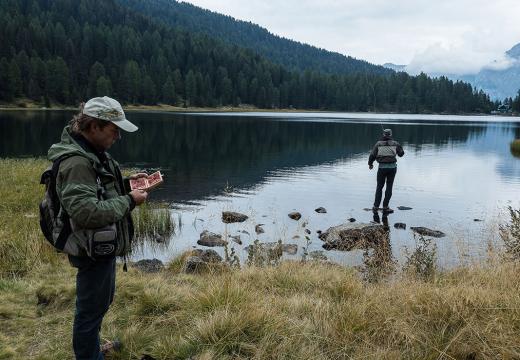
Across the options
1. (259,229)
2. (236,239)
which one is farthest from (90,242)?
(259,229)

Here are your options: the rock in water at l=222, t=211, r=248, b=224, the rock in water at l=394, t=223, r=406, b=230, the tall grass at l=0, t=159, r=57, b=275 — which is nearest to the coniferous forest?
the tall grass at l=0, t=159, r=57, b=275

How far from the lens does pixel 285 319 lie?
5.44 metres

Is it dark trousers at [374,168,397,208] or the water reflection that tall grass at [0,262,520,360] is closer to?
dark trousers at [374,168,397,208]

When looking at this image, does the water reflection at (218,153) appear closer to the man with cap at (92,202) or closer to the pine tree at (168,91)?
the man with cap at (92,202)

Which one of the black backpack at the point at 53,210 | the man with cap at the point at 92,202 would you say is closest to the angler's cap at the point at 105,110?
the man with cap at the point at 92,202

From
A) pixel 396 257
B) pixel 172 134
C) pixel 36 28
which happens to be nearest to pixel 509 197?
pixel 396 257

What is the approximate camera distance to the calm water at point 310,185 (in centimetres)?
1566

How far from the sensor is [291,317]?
18.7 feet

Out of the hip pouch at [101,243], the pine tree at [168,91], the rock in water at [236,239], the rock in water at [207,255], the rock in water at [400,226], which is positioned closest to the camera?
the hip pouch at [101,243]

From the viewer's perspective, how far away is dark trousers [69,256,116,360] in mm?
4043

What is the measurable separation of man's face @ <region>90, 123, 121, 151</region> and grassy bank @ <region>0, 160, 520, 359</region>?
2.44 metres

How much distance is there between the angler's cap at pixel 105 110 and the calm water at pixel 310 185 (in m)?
8.47

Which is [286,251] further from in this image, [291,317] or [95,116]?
[95,116]

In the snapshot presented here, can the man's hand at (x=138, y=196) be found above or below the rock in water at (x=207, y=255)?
above
